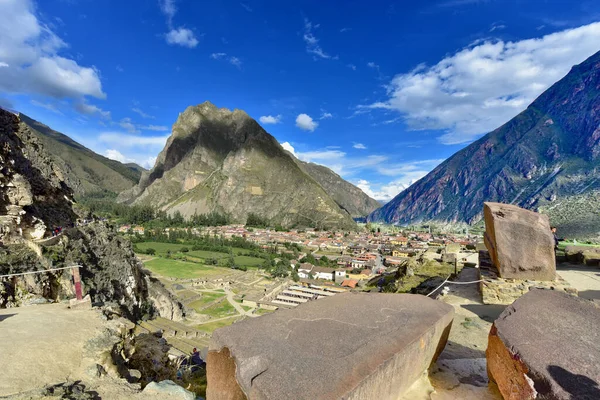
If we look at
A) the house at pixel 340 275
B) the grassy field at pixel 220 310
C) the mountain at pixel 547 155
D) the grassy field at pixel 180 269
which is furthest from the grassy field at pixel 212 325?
the mountain at pixel 547 155

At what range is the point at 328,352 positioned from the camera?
2.81m

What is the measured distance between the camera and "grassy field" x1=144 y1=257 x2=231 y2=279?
2387 inches

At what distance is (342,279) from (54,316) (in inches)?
2128

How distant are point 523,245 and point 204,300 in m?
46.1

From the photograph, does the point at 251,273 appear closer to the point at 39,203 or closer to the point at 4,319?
the point at 39,203

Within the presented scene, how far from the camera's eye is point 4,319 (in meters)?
8.24

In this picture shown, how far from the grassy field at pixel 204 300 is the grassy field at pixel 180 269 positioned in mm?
12938

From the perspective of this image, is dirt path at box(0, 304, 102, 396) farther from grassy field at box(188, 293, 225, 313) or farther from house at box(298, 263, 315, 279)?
house at box(298, 263, 315, 279)

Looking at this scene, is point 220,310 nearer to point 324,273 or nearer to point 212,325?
point 212,325

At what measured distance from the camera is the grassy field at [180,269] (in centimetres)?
6062

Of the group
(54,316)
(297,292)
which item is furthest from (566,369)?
(297,292)

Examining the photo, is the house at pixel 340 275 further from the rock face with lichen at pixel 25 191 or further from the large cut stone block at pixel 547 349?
the large cut stone block at pixel 547 349

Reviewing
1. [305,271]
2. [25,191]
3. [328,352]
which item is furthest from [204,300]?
[328,352]

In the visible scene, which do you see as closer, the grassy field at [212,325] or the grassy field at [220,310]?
the grassy field at [212,325]
